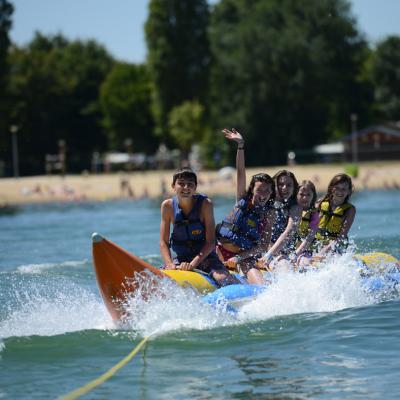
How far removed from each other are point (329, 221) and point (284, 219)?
0.56 metres

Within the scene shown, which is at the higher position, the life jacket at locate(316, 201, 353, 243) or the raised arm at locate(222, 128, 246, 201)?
the raised arm at locate(222, 128, 246, 201)

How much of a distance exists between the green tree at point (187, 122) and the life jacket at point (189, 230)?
30.7m

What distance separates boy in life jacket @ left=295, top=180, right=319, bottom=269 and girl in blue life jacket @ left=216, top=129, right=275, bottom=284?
0.49 m

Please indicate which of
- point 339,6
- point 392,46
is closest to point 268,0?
point 339,6

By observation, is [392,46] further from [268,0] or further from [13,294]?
[13,294]

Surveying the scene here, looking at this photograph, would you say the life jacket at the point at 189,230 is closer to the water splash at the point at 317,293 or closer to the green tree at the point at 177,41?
the water splash at the point at 317,293

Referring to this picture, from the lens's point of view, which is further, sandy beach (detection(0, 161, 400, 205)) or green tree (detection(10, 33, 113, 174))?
green tree (detection(10, 33, 113, 174))

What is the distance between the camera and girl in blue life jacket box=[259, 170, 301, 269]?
6996 millimetres

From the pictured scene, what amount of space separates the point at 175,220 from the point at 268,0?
35643 mm

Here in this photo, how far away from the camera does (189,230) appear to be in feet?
20.2

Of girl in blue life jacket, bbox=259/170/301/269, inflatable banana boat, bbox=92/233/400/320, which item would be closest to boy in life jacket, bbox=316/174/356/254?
girl in blue life jacket, bbox=259/170/301/269

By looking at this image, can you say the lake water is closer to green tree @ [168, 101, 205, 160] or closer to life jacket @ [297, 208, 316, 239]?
life jacket @ [297, 208, 316, 239]

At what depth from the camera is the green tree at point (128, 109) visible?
44312mm

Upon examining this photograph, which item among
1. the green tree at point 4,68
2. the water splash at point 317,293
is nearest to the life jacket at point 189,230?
the water splash at point 317,293
